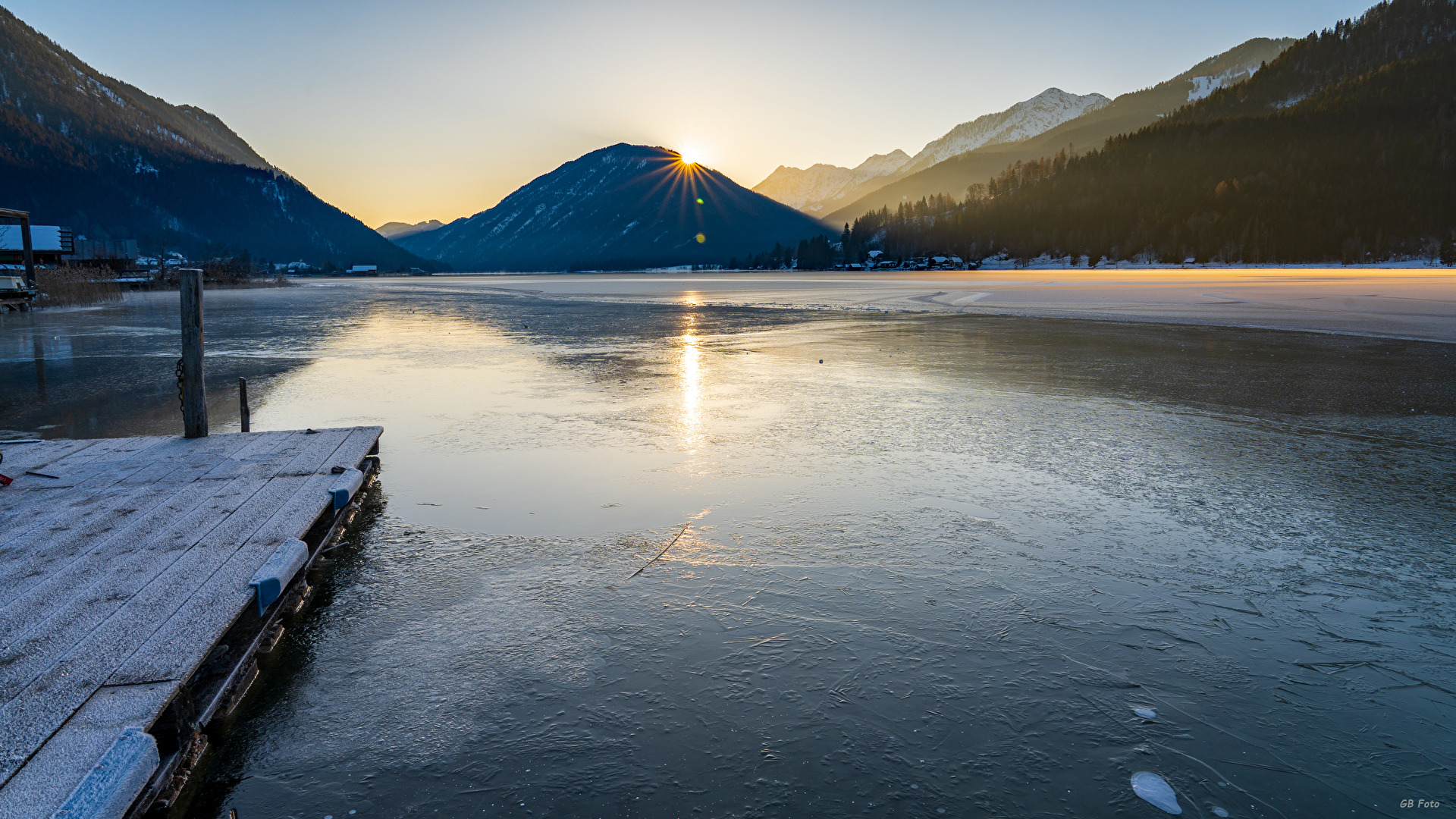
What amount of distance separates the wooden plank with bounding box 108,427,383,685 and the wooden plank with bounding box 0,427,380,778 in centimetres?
4

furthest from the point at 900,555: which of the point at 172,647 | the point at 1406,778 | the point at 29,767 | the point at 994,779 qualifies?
the point at 29,767

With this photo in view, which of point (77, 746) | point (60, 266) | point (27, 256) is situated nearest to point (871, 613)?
point (77, 746)

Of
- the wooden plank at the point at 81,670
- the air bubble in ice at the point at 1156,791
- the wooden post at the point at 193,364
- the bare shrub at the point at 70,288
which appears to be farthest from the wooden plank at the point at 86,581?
the bare shrub at the point at 70,288

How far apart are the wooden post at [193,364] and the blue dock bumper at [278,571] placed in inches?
197

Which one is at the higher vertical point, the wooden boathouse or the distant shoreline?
the distant shoreline

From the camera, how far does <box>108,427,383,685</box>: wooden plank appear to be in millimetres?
3516

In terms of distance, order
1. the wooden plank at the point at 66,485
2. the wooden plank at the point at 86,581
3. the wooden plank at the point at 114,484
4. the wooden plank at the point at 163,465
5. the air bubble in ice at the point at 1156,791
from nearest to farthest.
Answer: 1. the air bubble in ice at the point at 1156,791
2. the wooden plank at the point at 86,581
3. the wooden plank at the point at 114,484
4. the wooden plank at the point at 66,485
5. the wooden plank at the point at 163,465

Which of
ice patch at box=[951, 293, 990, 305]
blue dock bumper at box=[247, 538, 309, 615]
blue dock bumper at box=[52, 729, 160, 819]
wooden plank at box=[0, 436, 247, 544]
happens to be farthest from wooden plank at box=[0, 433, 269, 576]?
ice patch at box=[951, 293, 990, 305]

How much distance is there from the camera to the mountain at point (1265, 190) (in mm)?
141625

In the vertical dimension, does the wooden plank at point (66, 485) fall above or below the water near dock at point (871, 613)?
above

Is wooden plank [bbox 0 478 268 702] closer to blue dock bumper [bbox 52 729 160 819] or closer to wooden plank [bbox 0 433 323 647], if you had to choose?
wooden plank [bbox 0 433 323 647]

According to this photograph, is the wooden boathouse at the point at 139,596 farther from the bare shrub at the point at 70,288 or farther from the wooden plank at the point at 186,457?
the bare shrub at the point at 70,288

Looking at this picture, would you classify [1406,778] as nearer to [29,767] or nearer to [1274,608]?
[1274,608]

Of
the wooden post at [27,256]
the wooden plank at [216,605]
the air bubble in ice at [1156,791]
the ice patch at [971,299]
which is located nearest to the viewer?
the air bubble in ice at [1156,791]
